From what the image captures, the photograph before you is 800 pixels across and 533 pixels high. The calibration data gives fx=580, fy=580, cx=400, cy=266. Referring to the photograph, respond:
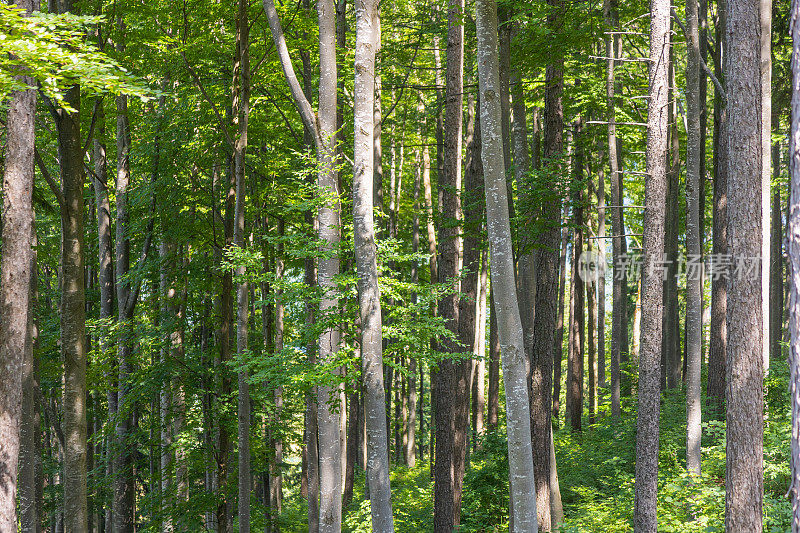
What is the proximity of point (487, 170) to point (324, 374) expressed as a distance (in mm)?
3141

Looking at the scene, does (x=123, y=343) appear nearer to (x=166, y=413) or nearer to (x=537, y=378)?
(x=166, y=413)

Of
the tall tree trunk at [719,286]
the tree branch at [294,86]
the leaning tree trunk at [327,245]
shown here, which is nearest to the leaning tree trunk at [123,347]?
the tree branch at [294,86]

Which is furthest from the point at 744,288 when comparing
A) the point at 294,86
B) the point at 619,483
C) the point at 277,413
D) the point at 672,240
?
the point at 277,413

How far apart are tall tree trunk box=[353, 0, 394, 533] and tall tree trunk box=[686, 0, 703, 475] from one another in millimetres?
6873

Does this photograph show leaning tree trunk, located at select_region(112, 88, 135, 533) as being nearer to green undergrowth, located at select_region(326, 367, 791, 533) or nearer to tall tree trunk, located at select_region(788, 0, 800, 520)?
green undergrowth, located at select_region(326, 367, 791, 533)

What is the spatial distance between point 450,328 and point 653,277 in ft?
11.9

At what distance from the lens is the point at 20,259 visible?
7137 mm

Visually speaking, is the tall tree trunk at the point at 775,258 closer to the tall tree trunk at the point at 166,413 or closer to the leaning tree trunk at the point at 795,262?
the tall tree trunk at the point at 166,413

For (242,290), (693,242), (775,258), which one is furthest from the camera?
(775,258)

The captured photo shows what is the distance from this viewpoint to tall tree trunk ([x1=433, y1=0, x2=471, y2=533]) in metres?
10.6

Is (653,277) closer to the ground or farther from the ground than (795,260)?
closer to the ground

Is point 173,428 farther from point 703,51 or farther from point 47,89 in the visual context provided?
point 703,51

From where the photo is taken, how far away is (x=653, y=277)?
8844 mm

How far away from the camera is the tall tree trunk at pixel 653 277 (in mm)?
8695
